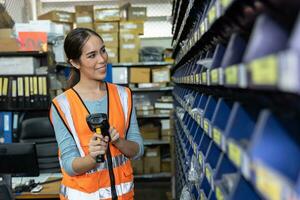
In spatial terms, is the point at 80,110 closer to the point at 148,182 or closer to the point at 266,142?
the point at 266,142

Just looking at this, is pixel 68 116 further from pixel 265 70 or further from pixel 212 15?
pixel 265 70

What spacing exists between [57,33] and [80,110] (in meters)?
3.11

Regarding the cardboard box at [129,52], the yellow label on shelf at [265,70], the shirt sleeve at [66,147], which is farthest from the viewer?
the cardboard box at [129,52]

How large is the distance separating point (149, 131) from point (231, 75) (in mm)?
5032

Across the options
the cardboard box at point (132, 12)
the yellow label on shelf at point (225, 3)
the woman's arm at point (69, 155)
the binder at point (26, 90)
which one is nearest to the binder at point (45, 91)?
the binder at point (26, 90)

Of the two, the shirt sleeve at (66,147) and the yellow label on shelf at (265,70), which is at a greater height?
the yellow label on shelf at (265,70)

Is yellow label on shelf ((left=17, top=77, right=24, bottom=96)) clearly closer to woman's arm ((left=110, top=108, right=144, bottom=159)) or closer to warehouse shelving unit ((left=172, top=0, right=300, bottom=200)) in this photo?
woman's arm ((left=110, top=108, right=144, bottom=159))

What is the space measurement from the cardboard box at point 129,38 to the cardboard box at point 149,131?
4.13 ft

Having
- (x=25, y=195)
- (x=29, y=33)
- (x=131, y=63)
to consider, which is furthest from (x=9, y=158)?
(x=131, y=63)

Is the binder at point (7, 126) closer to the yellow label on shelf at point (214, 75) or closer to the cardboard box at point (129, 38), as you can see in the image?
the cardboard box at point (129, 38)

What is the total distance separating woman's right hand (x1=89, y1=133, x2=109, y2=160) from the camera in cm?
177

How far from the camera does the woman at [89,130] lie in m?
1.91

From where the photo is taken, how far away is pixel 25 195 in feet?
8.81

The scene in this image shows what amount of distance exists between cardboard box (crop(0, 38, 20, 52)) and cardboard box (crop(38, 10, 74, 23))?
1.16m
